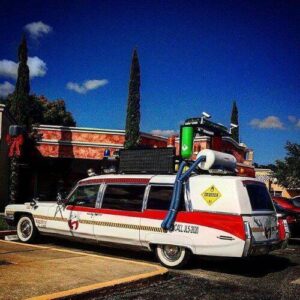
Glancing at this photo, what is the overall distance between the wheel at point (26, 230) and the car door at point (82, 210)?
1.19 metres

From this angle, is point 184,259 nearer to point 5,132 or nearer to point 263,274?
point 263,274

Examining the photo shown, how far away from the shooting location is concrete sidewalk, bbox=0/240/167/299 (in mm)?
5605

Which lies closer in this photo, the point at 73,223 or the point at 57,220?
the point at 73,223

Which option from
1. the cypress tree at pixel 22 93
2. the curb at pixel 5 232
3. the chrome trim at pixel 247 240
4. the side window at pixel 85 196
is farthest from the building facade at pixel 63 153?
the chrome trim at pixel 247 240

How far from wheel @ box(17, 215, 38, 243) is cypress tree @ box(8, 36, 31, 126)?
43.9ft

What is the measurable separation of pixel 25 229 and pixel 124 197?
3065 millimetres

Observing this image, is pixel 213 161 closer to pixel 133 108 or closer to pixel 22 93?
pixel 22 93

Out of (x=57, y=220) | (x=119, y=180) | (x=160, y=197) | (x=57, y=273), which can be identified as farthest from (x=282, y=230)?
(x=57, y=220)

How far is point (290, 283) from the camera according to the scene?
7430mm

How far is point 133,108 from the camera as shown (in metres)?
28.5

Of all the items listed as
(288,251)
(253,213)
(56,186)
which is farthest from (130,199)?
(56,186)

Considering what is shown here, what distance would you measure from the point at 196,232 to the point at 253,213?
3.69 feet

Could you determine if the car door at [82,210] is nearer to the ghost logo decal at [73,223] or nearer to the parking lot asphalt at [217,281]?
the ghost logo decal at [73,223]

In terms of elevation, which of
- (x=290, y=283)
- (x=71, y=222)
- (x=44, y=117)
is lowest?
(x=290, y=283)
